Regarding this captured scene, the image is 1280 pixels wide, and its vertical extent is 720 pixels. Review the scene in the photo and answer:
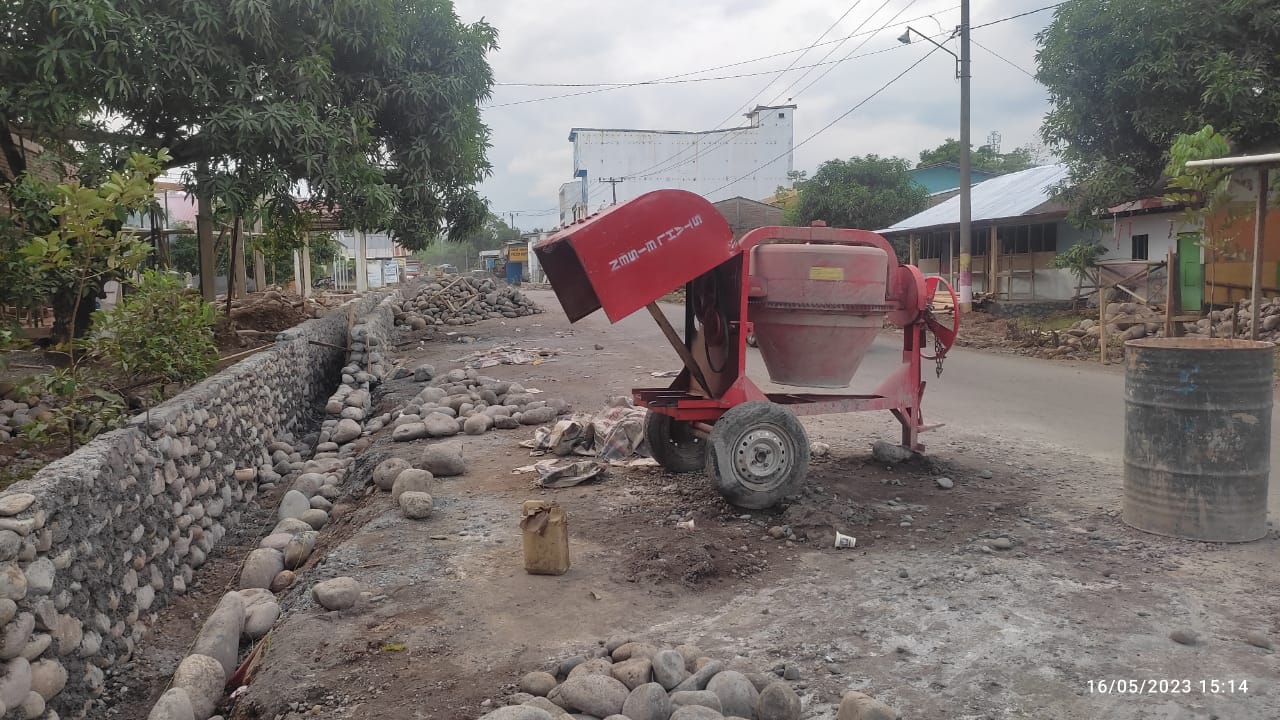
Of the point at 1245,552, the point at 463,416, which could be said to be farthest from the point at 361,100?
the point at 1245,552

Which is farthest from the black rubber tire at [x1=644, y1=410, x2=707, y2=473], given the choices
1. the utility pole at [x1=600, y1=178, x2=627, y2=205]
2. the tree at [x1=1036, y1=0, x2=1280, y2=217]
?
the utility pole at [x1=600, y1=178, x2=627, y2=205]

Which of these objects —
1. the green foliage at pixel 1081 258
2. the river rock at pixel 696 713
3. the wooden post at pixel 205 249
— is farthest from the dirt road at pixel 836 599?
the green foliage at pixel 1081 258

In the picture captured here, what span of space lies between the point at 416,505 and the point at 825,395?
2.86 metres

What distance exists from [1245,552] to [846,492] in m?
2.22

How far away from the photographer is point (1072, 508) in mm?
5543

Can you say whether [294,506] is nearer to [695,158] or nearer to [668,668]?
[668,668]

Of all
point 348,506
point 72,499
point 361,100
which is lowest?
point 348,506

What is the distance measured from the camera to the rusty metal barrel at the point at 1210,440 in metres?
4.72

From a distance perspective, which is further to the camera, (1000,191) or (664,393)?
(1000,191)

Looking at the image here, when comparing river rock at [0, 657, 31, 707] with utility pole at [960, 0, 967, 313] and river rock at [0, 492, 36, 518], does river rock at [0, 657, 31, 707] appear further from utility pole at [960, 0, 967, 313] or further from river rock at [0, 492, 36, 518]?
utility pole at [960, 0, 967, 313]

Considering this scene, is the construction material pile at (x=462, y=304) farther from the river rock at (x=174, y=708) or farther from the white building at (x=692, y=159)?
the white building at (x=692, y=159)

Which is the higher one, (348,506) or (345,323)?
(345,323)

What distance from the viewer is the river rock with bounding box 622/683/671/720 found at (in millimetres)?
3012

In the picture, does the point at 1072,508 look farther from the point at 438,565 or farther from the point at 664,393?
the point at 438,565
